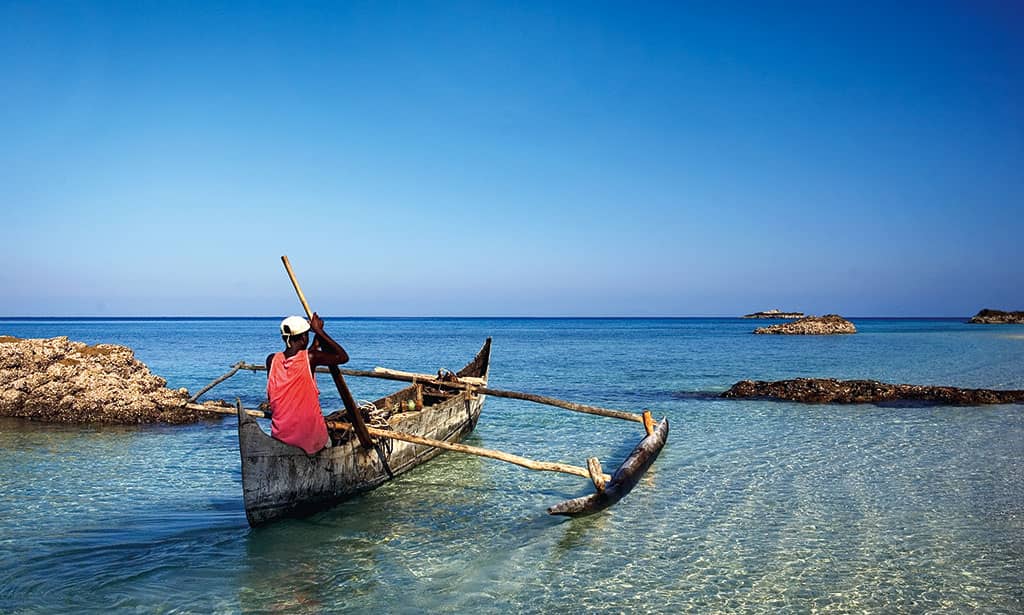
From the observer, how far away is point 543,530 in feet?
27.6

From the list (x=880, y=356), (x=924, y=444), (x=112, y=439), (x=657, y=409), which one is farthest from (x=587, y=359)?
(x=112, y=439)

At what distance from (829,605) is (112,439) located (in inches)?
527

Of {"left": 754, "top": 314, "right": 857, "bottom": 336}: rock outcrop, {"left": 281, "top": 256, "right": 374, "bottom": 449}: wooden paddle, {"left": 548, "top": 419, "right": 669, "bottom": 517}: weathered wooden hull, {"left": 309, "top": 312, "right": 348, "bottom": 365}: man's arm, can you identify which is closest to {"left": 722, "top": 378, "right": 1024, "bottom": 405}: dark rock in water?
{"left": 548, "top": 419, "right": 669, "bottom": 517}: weathered wooden hull

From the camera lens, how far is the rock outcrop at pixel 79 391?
15469mm

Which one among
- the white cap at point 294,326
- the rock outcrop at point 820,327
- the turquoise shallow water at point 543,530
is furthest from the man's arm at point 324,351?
the rock outcrop at point 820,327

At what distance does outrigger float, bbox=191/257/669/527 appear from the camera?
7777 millimetres

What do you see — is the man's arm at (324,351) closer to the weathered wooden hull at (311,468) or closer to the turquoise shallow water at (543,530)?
the weathered wooden hull at (311,468)

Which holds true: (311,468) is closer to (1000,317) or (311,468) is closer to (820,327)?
(820,327)

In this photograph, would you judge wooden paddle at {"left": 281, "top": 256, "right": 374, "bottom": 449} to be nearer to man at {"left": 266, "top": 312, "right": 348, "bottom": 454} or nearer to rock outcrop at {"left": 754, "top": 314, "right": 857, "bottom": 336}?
man at {"left": 266, "top": 312, "right": 348, "bottom": 454}

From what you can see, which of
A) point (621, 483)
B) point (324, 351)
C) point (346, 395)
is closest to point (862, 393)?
point (621, 483)

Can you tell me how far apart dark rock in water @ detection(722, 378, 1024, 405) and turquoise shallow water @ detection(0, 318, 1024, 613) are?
376 cm

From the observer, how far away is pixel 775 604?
20.5 feet

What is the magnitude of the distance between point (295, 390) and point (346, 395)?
3.42 feet

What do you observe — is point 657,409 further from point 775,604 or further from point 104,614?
point 104,614
